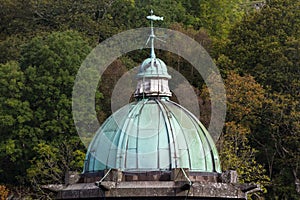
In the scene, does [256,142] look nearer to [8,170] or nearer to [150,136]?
[8,170]

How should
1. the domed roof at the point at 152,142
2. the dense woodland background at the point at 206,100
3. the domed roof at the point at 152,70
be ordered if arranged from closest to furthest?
the domed roof at the point at 152,142
the domed roof at the point at 152,70
the dense woodland background at the point at 206,100

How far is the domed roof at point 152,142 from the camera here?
2444 centimetres

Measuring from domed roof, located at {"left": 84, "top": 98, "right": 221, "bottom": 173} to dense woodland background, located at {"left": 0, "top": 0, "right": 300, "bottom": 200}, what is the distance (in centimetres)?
2414

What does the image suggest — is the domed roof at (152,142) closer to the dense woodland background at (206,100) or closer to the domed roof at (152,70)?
the domed roof at (152,70)

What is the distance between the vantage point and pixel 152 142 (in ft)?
80.8

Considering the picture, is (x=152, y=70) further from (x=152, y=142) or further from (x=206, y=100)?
(x=206, y=100)

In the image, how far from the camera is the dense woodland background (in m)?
56.1

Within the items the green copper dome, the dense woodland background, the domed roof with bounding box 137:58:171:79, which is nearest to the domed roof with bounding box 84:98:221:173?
the green copper dome

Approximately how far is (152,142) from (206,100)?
34089mm

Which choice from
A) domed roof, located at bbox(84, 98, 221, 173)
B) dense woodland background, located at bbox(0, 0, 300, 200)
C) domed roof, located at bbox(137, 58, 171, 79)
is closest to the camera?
domed roof, located at bbox(84, 98, 221, 173)

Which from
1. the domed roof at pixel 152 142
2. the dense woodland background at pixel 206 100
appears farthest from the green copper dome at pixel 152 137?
the dense woodland background at pixel 206 100

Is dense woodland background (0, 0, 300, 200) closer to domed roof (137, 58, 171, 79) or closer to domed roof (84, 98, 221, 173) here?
domed roof (137, 58, 171, 79)

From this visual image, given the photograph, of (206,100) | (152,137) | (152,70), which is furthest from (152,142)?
(206,100)

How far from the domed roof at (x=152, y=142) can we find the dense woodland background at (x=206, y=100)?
24136 mm
